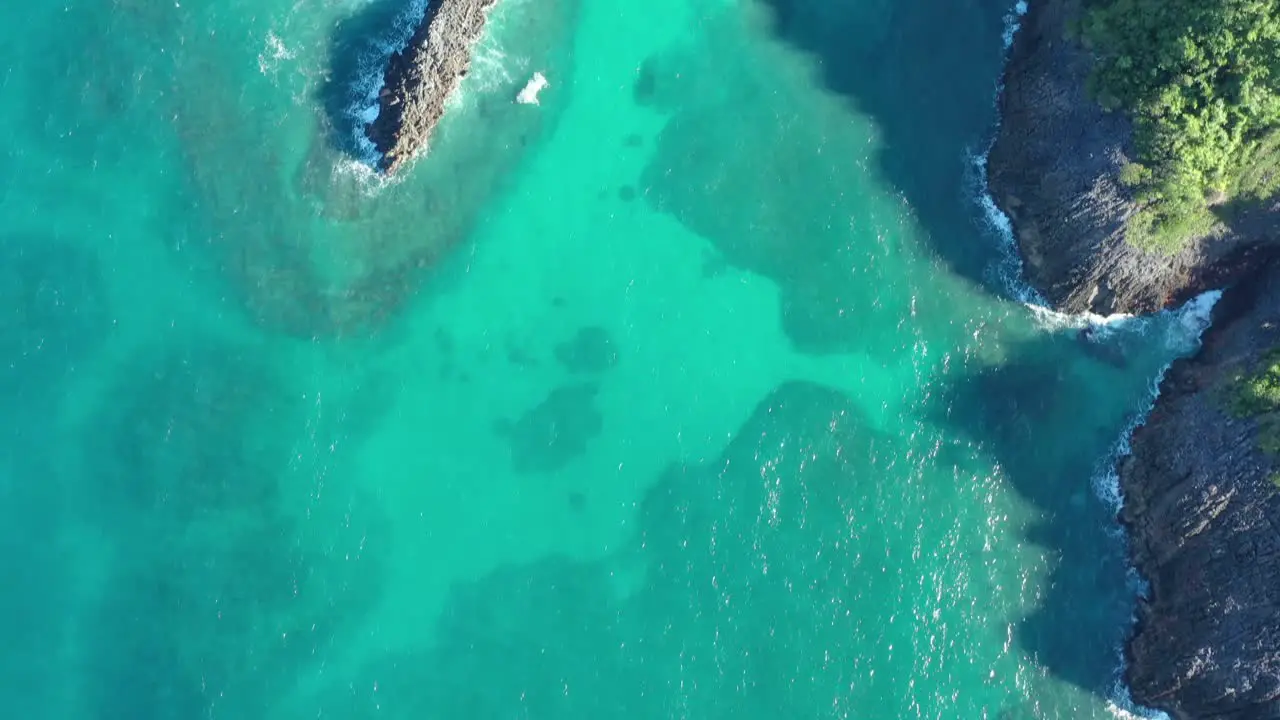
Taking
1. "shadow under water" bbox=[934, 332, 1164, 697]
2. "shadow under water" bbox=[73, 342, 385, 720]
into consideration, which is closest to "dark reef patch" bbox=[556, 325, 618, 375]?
"shadow under water" bbox=[73, 342, 385, 720]

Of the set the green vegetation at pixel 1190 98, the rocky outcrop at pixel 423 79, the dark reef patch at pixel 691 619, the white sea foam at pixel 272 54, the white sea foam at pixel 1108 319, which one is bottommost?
the dark reef patch at pixel 691 619

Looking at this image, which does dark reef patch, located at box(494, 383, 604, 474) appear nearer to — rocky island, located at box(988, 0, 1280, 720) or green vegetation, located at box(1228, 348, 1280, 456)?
rocky island, located at box(988, 0, 1280, 720)

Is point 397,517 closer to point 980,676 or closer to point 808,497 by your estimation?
point 808,497

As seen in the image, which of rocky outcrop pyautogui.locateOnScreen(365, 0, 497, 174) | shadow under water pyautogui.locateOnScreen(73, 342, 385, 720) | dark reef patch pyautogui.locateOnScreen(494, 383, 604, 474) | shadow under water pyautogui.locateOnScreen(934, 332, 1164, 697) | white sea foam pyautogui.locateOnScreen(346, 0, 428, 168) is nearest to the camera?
shadow under water pyautogui.locateOnScreen(73, 342, 385, 720)

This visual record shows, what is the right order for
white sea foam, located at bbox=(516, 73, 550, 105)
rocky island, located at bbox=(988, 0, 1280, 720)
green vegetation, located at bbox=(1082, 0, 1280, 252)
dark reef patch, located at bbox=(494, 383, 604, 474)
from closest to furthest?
green vegetation, located at bbox=(1082, 0, 1280, 252) → rocky island, located at bbox=(988, 0, 1280, 720) → dark reef patch, located at bbox=(494, 383, 604, 474) → white sea foam, located at bbox=(516, 73, 550, 105)

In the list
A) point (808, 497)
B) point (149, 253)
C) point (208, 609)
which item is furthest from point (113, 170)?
point (808, 497)

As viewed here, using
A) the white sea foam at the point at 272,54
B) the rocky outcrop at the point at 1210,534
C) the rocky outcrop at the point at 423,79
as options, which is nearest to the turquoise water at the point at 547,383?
the white sea foam at the point at 272,54

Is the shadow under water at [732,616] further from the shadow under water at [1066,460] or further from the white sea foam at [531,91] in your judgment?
the white sea foam at [531,91]
